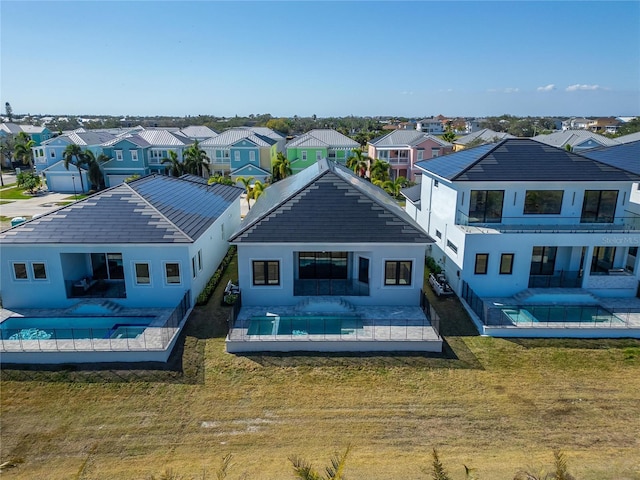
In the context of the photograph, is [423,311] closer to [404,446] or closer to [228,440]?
[404,446]

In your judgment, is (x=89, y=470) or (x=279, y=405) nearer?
(x=89, y=470)

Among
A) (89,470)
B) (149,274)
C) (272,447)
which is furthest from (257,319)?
(89,470)

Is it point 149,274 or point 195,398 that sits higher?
point 149,274

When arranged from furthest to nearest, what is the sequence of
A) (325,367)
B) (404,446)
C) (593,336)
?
(593,336), (325,367), (404,446)

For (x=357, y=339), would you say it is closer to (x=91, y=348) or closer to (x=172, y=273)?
(x=172, y=273)

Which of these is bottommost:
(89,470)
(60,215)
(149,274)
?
(89,470)

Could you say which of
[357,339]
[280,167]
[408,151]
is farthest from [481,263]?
[408,151]

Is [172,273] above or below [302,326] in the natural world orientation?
above
